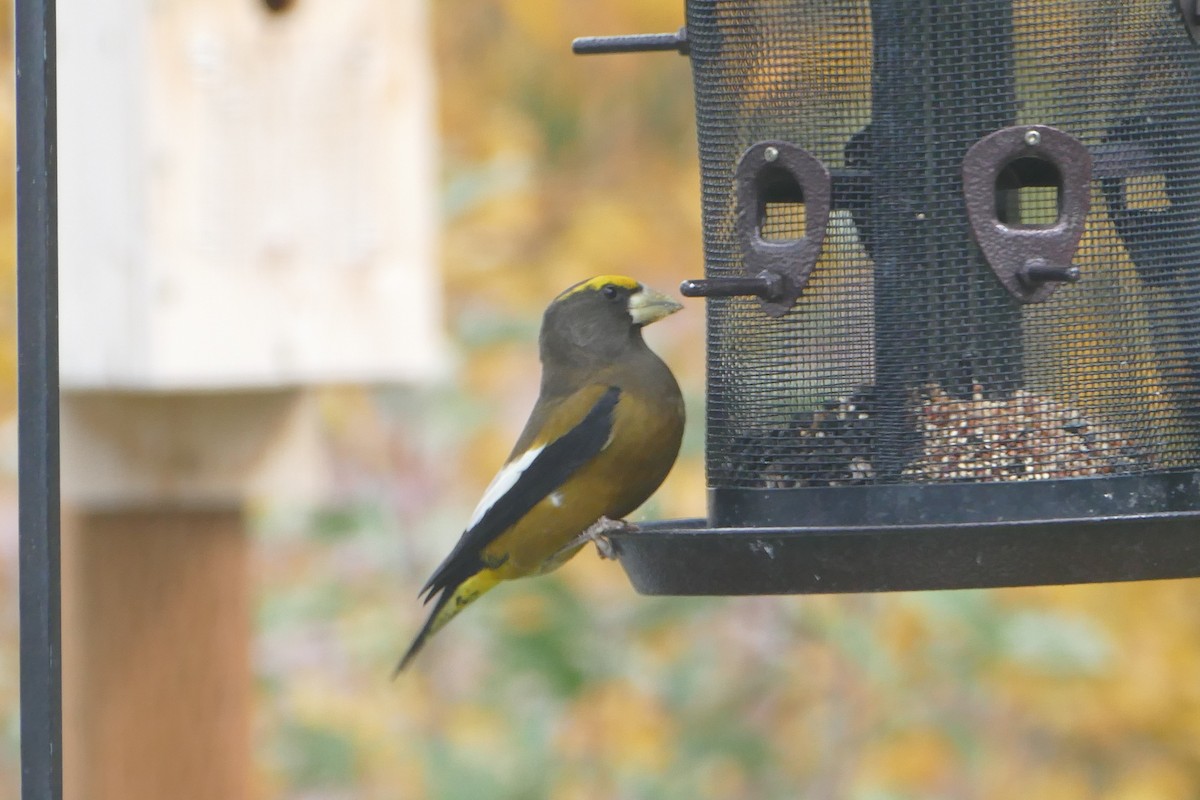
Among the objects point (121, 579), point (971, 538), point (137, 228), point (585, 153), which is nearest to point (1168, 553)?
point (971, 538)

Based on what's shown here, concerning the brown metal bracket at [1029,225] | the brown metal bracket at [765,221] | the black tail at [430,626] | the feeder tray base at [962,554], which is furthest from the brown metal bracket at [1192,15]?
the black tail at [430,626]

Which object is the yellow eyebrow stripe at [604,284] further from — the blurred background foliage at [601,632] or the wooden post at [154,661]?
A: the wooden post at [154,661]

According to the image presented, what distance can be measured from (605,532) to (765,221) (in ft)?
2.18

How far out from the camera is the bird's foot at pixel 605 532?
345 centimetres

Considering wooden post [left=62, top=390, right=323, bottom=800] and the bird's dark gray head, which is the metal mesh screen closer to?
the bird's dark gray head

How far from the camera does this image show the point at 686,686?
5691 millimetres

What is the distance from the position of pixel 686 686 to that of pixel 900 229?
2.92 meters

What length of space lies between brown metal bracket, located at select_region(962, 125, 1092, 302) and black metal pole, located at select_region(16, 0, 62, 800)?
145 centimetres

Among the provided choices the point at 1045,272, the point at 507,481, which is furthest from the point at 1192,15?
the point at 507,481

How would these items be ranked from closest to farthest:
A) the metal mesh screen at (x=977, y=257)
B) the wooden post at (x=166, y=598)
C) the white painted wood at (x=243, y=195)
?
the metal mesh screen at (x=977, y=257) → the white painted wood at (x=243, y=195) → the wooden post at (x=166, y=598)

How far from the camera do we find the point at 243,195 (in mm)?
4781

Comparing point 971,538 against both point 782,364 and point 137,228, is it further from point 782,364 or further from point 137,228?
point 137,228

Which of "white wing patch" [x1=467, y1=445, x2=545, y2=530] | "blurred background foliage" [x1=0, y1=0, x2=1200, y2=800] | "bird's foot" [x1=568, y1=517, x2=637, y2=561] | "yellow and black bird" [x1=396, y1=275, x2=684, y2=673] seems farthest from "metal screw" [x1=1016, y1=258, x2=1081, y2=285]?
"blurred background foliage" [x1=0, y1=0, x2=1200, y2=800]

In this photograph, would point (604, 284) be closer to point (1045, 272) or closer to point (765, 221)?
point (765, 221)
